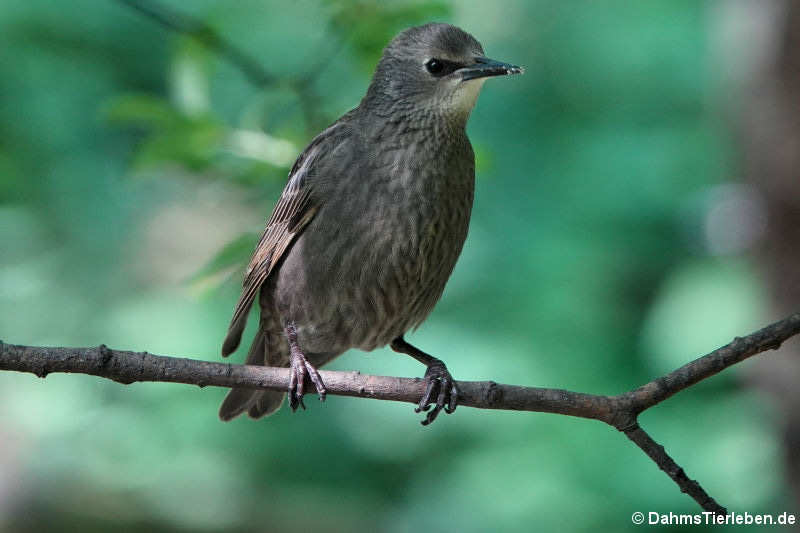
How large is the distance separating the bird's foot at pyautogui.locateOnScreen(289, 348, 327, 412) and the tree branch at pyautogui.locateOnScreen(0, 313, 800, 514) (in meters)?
0.31

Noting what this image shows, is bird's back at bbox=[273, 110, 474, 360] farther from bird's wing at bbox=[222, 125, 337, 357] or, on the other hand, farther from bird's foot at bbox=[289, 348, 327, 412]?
bird's foot at bbox=[289, 348, 327, 412]

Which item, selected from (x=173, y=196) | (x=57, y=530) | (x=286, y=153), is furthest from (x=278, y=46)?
(x=57, y=530)

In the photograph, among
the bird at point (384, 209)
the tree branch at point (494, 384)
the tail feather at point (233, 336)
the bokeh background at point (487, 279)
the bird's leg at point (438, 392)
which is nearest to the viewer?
the tree branch at point (494, 384)

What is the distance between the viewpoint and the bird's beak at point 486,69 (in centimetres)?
321

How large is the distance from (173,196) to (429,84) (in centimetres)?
360

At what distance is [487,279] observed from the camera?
5.92m

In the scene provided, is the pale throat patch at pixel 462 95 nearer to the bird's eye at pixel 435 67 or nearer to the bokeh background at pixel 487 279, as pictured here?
the bird's eye at pixel 435 67

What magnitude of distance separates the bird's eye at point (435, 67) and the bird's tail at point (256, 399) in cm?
121

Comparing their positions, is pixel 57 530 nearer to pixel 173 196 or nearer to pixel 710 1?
pixel 173 196

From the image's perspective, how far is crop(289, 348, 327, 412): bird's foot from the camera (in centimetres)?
314

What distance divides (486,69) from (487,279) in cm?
277

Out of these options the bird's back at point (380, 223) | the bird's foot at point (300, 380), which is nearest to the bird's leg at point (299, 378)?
the bird's foot at point (300, 380)

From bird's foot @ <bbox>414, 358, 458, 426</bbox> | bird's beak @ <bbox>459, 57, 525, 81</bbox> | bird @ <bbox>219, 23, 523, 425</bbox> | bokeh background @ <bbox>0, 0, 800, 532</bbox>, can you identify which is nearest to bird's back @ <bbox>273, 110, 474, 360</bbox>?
bird @ <bbox>219, 23, 523, 425</bbox>

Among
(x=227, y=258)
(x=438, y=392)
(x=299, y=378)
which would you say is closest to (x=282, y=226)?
(x=227, y=258)
